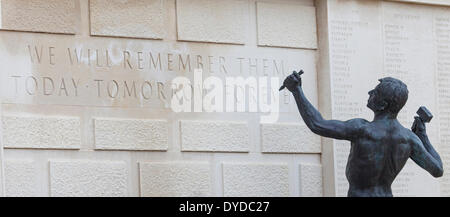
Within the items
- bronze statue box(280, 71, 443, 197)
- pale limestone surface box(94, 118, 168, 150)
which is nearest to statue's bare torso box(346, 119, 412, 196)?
bronze statue box(280, 71, 443, 197)

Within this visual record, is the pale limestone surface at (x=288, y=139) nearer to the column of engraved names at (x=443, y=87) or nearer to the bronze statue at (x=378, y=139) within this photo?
the column of engraved names at (x=443, y=87)

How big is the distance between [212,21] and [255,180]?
1410 millimetres

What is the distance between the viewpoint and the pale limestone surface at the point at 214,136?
12.2 m

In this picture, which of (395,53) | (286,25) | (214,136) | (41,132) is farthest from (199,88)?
A: (395,53)

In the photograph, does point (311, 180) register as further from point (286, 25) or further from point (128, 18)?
point (128, 18)

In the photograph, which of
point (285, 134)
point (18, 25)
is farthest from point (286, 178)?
point (18, 25)

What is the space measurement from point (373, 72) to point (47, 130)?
127 inches

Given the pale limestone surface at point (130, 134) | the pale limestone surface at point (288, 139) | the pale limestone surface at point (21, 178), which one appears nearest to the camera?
the pale limestone surface at point (21, 178)

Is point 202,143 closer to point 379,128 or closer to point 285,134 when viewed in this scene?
point 285,134

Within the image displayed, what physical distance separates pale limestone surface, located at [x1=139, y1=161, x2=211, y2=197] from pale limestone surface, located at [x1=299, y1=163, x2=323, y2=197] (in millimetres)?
951

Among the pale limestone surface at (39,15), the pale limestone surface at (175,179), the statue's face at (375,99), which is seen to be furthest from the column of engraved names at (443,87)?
the pale limestone surface at (39,15)

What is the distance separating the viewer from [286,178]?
1266 cm

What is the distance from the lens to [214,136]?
12312mm

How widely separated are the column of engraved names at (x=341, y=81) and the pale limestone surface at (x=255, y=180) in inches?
21.0
